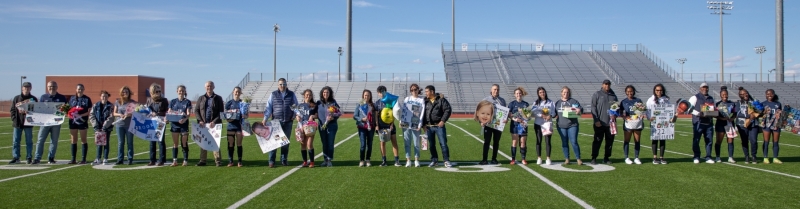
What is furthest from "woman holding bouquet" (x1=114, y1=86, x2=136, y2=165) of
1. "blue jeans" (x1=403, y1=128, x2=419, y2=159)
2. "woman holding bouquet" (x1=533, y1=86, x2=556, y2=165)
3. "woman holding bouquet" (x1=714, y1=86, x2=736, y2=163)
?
"woman holding bouquet" (x1=714, y1=86, x2=736, y2=163)

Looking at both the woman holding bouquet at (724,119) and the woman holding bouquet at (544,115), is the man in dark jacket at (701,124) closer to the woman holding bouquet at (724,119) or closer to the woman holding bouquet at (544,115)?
the woman holding bouquet at (724,119)

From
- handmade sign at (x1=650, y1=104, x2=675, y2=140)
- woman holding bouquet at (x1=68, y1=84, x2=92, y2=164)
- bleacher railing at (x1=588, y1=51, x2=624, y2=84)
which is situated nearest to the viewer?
handmade sign at (x1=650, y1=104, x2=675, y2=140)

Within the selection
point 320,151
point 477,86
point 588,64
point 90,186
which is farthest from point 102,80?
point 90,186

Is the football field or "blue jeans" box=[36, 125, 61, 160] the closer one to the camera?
the football field

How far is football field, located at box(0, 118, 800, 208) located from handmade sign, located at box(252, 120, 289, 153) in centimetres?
41

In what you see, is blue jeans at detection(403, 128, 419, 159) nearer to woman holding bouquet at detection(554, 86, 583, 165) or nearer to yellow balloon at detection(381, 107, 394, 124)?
yellow balloon at detection(381, 107, 394, 124)

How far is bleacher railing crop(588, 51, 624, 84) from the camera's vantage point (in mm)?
53181

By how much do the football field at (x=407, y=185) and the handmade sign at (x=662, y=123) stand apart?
53 centimetres

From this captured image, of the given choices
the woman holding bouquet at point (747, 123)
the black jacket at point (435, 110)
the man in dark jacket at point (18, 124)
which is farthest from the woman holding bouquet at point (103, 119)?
the woman holding bouquet at point (747, 123)

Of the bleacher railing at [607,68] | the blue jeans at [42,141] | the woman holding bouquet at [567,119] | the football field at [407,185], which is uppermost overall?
the bleacher railing at [607,68]

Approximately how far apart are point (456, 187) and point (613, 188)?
203 cm

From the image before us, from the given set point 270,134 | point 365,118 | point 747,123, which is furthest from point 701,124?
point 270,134

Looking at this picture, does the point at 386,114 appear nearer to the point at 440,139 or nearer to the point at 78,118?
the point at 440,139

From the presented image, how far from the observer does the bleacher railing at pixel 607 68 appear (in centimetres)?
5318
